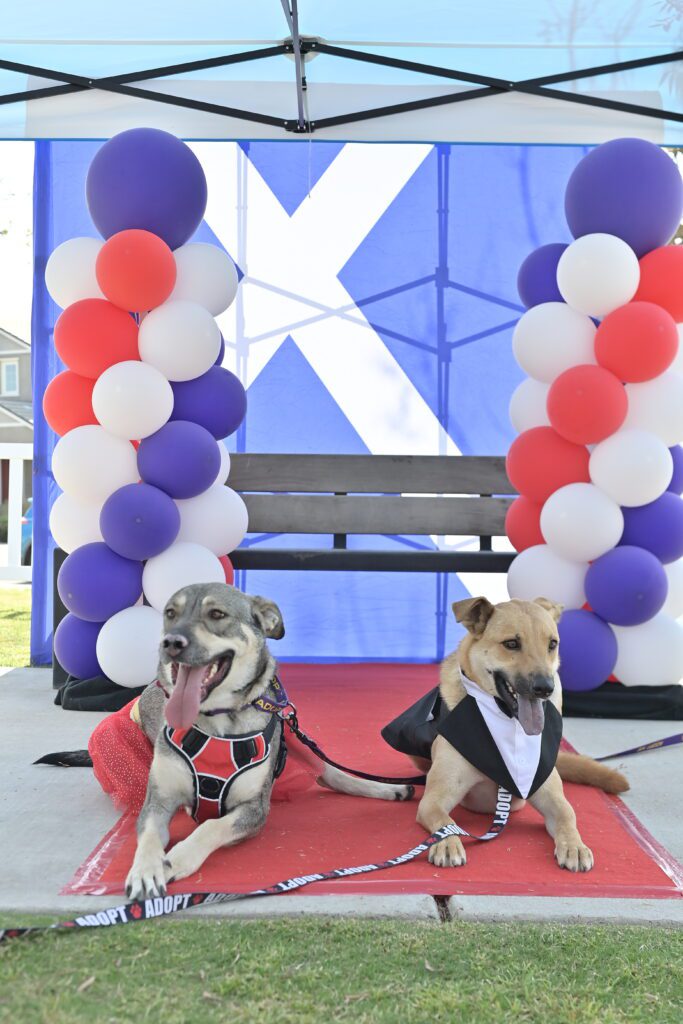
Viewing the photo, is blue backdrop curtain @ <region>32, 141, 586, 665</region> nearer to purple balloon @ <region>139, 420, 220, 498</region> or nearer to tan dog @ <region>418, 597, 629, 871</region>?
purple balloon @ <region>139, 420, 220, 498</region>

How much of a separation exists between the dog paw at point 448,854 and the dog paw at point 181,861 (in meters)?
0.76

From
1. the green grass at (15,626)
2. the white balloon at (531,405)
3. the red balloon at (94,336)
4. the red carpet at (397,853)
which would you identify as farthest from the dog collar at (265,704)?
the green grass at (15,626)

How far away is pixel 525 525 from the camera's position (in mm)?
5840

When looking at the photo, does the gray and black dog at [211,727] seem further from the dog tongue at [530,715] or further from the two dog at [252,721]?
the dog tongue at [530,715]

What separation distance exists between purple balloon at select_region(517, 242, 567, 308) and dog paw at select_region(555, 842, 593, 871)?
3.60 meters

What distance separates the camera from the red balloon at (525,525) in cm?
580

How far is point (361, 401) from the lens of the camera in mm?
7309

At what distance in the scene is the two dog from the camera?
3.17 metres

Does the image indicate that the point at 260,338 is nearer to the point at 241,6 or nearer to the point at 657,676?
the point at 241,6

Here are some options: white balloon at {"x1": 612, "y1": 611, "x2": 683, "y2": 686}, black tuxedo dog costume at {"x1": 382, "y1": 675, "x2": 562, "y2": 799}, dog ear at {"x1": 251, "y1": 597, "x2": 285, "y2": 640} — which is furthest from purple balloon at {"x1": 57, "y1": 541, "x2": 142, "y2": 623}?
white balloon at {"x1": 612, "y1": 611, "x2": 683, "y2": 686}

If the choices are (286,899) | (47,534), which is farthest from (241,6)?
(286,899)

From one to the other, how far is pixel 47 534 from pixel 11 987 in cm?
509

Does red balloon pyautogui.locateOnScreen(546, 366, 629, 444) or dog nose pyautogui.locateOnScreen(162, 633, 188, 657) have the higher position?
red balloon pyautogui.locateOnScreen(546, 366, 629, 444)

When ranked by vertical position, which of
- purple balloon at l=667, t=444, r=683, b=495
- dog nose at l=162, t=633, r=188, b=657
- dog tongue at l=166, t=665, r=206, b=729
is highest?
purple balloon at l=667, t=444, r=683, b=495
